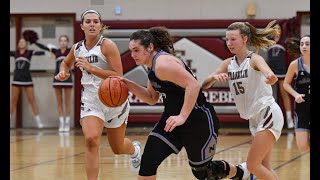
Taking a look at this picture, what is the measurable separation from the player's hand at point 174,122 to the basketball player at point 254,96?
74 centimetres

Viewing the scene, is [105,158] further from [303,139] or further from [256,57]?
[256,57]

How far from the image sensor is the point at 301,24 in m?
14.2

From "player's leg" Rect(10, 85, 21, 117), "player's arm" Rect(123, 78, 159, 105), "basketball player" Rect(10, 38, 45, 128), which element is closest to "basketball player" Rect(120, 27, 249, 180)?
"player's arm" Rect(123, 78, 159, 105)

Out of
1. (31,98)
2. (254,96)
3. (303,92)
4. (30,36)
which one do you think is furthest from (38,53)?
(254,96)

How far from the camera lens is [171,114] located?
16.9 feet

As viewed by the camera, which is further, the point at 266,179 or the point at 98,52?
the point at 98,52

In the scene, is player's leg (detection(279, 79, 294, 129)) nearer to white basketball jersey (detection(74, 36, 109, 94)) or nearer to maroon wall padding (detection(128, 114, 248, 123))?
maroon wall padding (detection(128, 114, 248, 123))

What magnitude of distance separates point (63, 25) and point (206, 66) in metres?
3.51

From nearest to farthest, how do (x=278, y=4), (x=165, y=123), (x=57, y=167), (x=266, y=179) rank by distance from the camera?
(x=165, y=123)
(x=266, y=179)
(x=57, y=167)
(x=278, y=4)

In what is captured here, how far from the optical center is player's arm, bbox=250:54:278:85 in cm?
514

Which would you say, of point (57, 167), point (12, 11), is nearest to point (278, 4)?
point (12, 11)

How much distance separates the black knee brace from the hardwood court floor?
1501 mm

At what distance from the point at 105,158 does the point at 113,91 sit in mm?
3809
